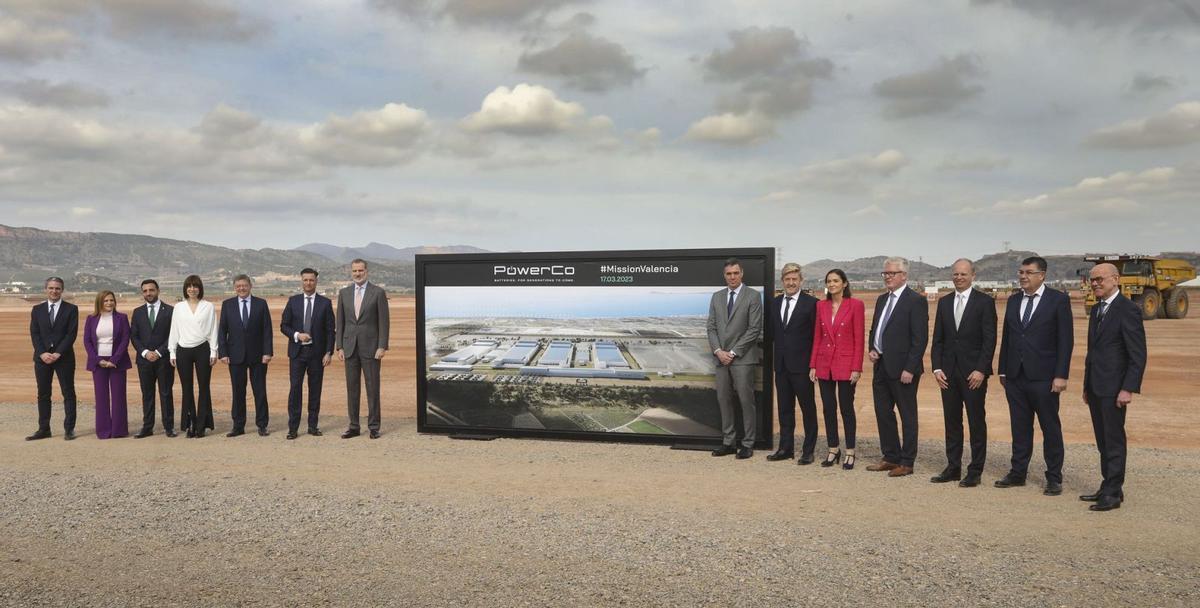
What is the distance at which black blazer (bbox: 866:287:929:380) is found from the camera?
721 cm

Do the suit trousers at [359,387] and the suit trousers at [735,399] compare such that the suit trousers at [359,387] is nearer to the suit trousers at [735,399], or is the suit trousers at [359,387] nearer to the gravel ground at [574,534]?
the gravel ground at [574,534]

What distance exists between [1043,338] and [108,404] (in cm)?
1027

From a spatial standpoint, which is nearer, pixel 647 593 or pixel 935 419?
pixel 647 593

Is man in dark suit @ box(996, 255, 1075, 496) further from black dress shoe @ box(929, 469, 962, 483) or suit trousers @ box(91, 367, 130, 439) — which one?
suit trousers @ box(91, 367, 130, 439)

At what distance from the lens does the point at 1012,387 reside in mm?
6809

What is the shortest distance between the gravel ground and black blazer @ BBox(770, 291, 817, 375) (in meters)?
1.01

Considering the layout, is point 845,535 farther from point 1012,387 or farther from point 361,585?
point 361,585

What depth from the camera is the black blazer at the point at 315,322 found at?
954 centimetres

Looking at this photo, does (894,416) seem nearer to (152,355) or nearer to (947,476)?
(947,476)

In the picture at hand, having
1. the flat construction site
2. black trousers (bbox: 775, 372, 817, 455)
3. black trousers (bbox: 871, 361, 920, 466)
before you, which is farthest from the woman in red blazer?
the flat construction site

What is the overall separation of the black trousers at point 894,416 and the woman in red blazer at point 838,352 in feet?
0.81

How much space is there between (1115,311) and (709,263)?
151 inches

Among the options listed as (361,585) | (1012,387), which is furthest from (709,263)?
(361,585)

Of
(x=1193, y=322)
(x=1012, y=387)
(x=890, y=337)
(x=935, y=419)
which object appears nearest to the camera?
(x=1012, y=387)
